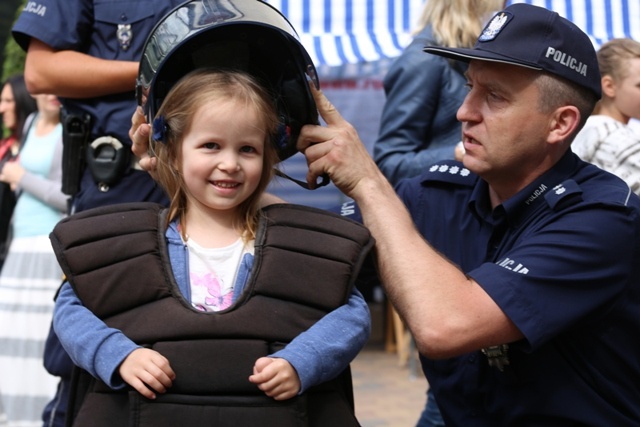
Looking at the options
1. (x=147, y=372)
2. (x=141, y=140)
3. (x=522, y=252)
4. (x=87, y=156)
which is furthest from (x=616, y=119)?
(x=147, y=372)

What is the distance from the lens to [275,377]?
2.28 meters

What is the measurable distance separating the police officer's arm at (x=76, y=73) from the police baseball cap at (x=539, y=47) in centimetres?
97

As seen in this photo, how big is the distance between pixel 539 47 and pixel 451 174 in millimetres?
491

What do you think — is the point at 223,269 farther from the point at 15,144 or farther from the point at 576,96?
the point at 15,144

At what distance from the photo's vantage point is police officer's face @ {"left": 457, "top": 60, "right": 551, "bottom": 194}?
2.76 m

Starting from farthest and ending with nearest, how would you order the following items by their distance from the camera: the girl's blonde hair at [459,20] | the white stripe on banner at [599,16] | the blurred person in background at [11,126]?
the white stripe on banner at [599,16] → the blurred person in background at [11,126] → the girl's blonde hair at [459,20]

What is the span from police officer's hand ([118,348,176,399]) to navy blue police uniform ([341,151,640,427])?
76 centimetres

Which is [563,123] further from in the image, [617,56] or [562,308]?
[617,56]

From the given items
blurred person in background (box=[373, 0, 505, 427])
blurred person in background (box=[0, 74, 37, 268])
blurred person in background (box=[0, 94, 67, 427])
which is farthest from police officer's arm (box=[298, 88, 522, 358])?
blurred person in background (box=[0, 74, 37, 268])

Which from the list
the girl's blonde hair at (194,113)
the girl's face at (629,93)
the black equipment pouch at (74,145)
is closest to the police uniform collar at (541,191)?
the girl's blonde hair at (194,113)

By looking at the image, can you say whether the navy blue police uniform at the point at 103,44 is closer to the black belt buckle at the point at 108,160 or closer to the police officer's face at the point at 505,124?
the black belt buckle at the point at 108,160

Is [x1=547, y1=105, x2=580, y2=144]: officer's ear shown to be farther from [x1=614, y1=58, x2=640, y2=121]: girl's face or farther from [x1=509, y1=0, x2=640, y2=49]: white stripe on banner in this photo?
[x1=509, y1=0, x2=640, y2=49]: white stripe on banner

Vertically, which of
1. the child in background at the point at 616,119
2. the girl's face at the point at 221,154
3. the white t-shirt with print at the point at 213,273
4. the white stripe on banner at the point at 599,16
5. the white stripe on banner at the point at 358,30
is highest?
the girl's face at the point at 221,154

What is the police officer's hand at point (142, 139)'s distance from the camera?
2824mm
